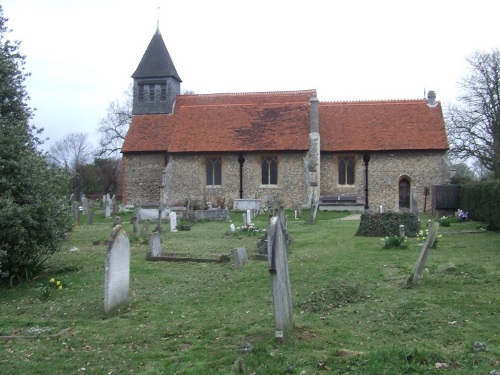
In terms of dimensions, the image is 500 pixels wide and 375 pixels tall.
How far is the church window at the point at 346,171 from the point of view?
31.3m

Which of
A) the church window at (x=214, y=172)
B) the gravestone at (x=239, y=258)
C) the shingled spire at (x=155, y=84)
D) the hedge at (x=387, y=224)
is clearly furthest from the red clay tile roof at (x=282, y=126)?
the gravestone at (x=239, y=258)

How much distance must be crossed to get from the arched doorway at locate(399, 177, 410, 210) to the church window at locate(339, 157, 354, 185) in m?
2.91

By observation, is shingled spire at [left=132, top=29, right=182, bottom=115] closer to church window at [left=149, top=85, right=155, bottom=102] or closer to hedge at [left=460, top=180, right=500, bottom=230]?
church window at [left=149, top=85, right=155, bottom=102]

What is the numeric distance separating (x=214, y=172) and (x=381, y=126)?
1082 centimetres

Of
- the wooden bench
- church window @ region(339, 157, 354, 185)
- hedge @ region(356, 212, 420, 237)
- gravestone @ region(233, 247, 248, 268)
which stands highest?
church window @ region(339, 157, 354, 185)

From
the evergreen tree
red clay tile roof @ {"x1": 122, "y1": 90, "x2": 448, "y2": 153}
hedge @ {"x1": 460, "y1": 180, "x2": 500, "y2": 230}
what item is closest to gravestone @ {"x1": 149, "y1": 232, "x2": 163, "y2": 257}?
the evergreen tree

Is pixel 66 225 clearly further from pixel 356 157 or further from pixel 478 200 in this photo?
pixel 356 157

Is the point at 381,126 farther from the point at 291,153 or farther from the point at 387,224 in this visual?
the point at 387,224

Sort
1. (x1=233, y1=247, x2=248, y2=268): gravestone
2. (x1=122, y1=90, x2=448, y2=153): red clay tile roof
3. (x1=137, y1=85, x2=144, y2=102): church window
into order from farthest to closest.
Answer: (x1=137, y1=85, x2=144, y2=102): church window
(x1=122, y1=90, x2=448, y2=153): red clay tile roof
(x1=233, y1=247, x2=248, y2=268): gravestone

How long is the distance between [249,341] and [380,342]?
5.10ft

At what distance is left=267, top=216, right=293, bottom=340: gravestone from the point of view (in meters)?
6.15

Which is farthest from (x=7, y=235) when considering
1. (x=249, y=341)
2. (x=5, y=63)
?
(x=249, y=341)

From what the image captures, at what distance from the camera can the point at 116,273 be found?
8.33 m

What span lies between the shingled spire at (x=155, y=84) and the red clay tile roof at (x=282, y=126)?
0.86 meters
